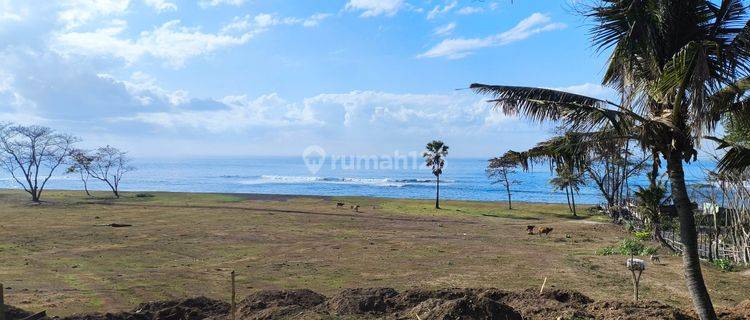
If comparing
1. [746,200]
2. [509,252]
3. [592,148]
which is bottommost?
[509,252]

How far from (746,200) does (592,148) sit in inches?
434

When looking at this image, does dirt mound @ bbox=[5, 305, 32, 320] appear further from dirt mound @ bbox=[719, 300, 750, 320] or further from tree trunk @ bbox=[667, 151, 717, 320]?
dirt mound @ bbox=[719, 300, 750, 320]

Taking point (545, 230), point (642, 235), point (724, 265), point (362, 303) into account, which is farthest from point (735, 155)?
point (545, 230)

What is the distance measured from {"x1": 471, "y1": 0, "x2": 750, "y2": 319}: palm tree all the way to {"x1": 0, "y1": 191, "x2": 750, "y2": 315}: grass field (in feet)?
18.7

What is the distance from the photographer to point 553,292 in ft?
30.0

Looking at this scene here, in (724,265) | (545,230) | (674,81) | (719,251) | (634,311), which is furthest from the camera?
(545,230)

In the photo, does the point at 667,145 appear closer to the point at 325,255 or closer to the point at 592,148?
the point at 592,148

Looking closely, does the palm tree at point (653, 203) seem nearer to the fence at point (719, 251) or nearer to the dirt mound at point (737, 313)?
the fence at point (719, 251)

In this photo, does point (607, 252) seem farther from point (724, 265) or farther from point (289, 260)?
point (289, 260)

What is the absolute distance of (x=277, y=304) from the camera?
8.41 metres

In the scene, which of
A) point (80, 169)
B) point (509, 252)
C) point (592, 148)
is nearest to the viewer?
point (592, 148)

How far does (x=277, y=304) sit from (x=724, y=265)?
562 inches

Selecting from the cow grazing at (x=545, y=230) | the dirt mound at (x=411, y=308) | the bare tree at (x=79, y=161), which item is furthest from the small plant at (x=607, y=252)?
the bare tree at (x=79, y=161)

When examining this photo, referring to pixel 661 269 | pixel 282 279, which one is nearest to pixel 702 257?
pixel 661 269
